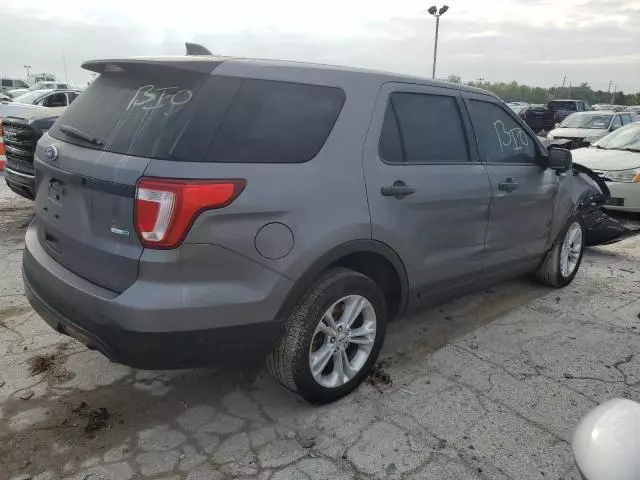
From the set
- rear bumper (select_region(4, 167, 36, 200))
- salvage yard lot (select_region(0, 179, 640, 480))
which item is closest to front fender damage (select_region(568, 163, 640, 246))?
salvage yard lot (select_region(0, 179, 640, 480))

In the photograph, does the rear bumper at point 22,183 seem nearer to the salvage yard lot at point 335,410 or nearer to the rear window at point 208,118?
the salvage yard lot at point 335,410

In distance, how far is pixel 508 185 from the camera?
3830 millimetres

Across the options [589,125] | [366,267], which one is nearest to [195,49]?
[366,267]

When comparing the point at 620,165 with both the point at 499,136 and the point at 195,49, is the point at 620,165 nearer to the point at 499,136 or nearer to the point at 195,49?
the point at 499,136

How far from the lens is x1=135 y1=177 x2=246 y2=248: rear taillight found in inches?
87.7

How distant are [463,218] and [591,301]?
6.66 ft

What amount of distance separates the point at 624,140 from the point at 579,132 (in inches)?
230

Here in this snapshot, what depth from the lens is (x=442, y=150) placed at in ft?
11.1

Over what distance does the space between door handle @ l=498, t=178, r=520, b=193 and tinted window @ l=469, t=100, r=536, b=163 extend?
0.16 meters

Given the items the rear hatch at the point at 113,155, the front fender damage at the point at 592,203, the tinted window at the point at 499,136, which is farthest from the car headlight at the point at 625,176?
the rear hatch at the point at 113,155

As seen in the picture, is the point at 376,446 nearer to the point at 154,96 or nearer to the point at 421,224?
the point at 421,224

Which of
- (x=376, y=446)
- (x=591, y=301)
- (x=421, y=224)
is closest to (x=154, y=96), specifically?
(x=421, y=224)

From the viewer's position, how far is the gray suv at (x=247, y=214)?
7.50 ft

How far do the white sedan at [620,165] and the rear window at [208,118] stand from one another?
21.2 ft
